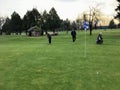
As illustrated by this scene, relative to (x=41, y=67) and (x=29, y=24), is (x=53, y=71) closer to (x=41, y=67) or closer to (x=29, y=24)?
(x=41, y=67)

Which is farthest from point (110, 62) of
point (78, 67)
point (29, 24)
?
point (29, 24)

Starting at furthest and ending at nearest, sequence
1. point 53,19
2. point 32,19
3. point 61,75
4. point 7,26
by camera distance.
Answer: point 7,26 → point 32,19 → point 53,19 → point 61,75

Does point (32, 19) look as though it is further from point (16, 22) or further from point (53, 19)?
point (16, 22)

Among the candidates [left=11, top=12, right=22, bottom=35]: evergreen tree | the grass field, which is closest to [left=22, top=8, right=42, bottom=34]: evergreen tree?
[left=11, top=12, right=22, bottom=35]: evergreen tree

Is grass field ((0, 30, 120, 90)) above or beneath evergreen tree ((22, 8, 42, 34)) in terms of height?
beneath

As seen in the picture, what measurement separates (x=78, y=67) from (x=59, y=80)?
150 inches

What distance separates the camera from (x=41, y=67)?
19.9 meters

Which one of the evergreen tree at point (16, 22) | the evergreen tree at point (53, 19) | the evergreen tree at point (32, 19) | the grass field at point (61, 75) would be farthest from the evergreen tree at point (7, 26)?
the grass field at point (61, 75)

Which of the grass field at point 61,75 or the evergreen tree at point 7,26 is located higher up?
the evergreen tree at point 7,26

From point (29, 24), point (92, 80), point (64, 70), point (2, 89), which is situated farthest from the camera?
point (29, 24)

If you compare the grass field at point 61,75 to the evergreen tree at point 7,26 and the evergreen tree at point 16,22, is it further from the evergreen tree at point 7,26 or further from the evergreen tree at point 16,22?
the evergreen tree at point 7,26

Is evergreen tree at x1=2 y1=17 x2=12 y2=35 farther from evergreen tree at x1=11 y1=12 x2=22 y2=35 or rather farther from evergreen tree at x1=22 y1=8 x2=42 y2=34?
evergreen tree at x1=22 y1=8 x2=42 y2=34

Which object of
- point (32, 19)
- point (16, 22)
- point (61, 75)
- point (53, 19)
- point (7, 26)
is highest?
point (32, 19)

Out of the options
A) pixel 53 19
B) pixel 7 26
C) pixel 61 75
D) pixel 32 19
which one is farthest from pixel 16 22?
pixel 61 75
